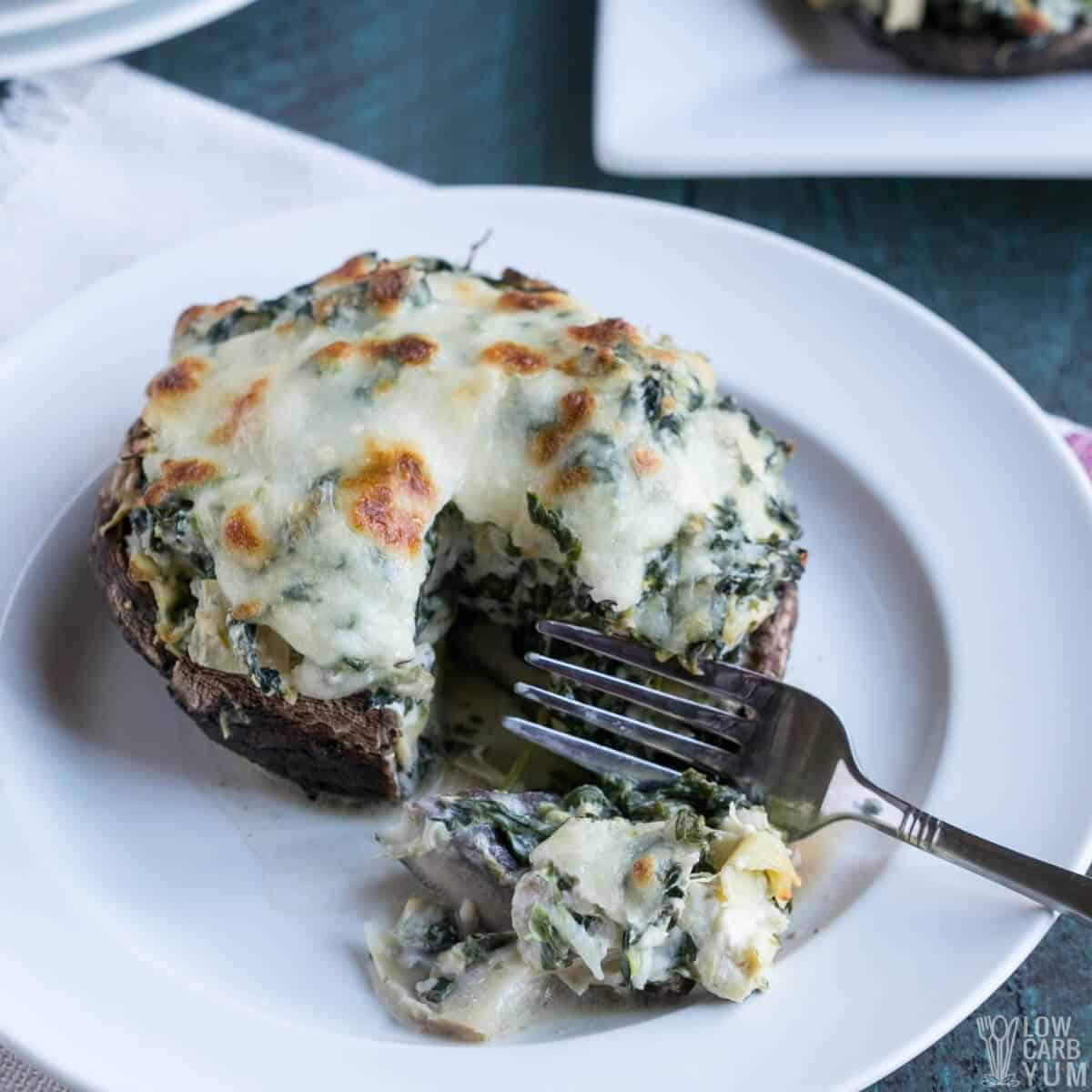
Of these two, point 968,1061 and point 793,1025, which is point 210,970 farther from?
point 968,1061

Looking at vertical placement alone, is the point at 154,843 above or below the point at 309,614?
below

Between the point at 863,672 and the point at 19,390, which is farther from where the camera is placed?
the point at 19,390

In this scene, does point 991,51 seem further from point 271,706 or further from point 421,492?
point 271,706

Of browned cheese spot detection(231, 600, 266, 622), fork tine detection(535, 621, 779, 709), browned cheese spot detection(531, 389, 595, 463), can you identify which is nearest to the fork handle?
fork tine detection(535, 621, 779, 709)

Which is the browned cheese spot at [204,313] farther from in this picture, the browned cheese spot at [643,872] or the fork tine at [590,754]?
the browned cheese spot at [643,872]

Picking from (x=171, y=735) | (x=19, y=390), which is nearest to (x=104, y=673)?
(x=171, y=735)
